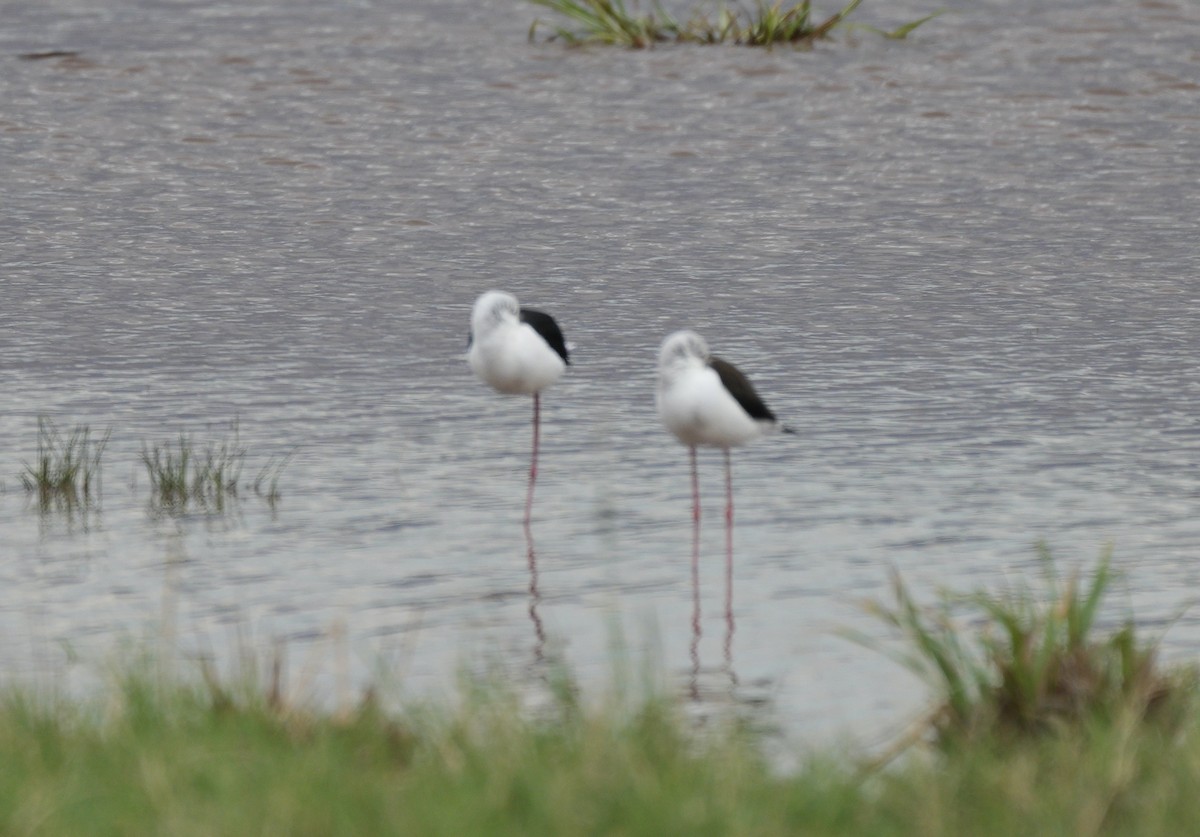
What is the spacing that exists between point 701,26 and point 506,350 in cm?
1872

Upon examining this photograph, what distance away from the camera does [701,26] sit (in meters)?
29.4

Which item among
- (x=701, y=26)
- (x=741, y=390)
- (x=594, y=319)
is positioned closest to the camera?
(x=741, y=390)

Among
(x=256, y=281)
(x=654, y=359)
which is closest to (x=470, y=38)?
(x=256, y=281)

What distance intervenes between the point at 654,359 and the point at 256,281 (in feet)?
13.8

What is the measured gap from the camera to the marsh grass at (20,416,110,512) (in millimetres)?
10906

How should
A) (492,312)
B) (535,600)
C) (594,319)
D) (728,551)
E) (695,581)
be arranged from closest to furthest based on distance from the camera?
(535,600) → (695,581) → (728,551) → (492,312) → (594,319)

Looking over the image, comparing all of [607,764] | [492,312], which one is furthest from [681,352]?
[607,764]

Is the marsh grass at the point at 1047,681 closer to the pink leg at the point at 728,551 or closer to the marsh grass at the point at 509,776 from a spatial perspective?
the marsh grass at the point at 509,776

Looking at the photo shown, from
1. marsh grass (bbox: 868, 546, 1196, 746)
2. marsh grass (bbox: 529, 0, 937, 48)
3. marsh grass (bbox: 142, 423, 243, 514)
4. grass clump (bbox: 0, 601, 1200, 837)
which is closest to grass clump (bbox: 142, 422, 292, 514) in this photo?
marsh grass (bbox: 142, 423, 243, 514)

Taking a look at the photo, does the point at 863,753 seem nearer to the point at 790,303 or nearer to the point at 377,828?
the point at 377,828

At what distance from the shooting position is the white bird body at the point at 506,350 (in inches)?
446

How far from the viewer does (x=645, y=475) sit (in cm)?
1146

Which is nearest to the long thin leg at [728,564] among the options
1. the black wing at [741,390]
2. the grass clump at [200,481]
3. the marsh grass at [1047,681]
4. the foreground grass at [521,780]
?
the black wing at [741,390]

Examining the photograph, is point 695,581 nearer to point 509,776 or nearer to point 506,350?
point 506,350
